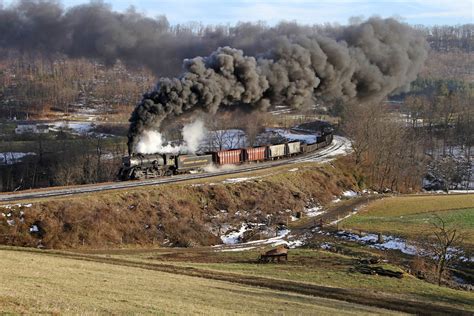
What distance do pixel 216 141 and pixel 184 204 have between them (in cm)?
5537

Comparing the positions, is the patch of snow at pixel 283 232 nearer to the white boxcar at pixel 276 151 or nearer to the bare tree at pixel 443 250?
the bare tree at pixel 443 250

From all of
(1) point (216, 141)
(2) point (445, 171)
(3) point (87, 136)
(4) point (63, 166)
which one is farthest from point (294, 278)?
(3) point (87, 136)

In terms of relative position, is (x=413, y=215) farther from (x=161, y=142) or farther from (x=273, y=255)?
(x=161, y=142)

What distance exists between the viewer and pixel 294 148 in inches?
3078

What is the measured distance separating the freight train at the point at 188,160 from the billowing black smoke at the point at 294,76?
3029mm

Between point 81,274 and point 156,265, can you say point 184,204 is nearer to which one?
point 156,265

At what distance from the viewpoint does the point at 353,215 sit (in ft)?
170

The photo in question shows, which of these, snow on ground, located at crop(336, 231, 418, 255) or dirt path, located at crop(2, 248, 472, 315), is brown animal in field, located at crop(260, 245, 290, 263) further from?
snow on ground, located at crop(336, 231, 418, 255)

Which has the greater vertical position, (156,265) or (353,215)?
(156,265)

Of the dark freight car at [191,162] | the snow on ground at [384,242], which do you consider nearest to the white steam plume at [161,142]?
the dark freight car at [191,162]

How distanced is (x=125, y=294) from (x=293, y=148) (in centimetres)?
6026

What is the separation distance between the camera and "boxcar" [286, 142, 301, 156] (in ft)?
251

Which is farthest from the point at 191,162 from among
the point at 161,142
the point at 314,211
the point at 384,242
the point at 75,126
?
the point at 75,126

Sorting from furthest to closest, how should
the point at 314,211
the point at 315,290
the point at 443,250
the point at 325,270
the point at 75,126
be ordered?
the point at 75,126, the point at 314,211, the point at 443,250, the point at 325,270, the point at 315,290
